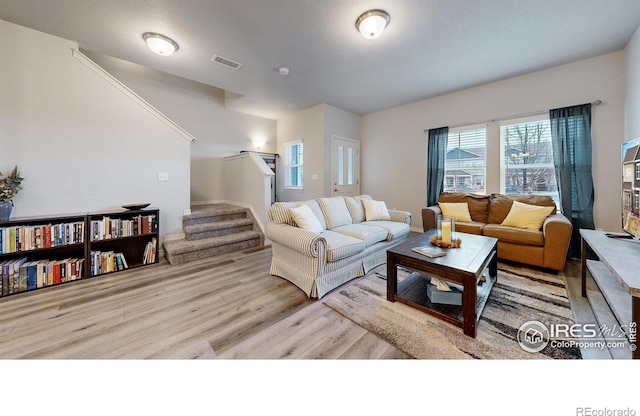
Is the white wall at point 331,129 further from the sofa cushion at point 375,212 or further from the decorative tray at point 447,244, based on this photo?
the decorative tray at point 447,244

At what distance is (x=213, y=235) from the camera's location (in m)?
3.57

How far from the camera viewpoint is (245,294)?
217cm

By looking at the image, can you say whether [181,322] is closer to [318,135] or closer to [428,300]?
[428,300]

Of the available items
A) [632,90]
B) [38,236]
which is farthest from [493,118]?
[38,236]

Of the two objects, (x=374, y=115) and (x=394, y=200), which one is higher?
(x=374, y=115)

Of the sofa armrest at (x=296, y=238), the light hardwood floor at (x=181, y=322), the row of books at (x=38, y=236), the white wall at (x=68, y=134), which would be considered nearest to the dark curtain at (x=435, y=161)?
the light hardwood floor at (x=181, y=322)

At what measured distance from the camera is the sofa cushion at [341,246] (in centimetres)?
214

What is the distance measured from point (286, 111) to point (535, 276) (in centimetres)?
523

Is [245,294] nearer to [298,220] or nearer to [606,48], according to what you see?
[298,220]

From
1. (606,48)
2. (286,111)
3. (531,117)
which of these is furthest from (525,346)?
(286,111)

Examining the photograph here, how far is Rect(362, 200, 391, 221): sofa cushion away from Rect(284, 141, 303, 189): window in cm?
253

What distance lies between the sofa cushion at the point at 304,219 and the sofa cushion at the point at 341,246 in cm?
18
